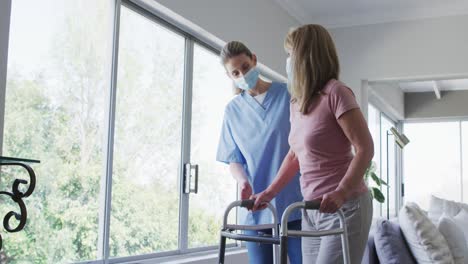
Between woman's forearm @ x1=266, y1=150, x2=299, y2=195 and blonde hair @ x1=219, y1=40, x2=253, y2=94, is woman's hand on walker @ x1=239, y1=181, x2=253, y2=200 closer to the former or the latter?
woman's forearm @ x1=266, y1=150, x2=299, y2=195

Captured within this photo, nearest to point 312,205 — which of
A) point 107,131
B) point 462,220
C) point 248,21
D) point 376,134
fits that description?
point 107,131

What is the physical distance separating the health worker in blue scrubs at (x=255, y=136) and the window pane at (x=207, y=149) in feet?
4.06

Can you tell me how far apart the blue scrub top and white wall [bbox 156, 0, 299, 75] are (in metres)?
0.99

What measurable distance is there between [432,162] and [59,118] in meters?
6.80

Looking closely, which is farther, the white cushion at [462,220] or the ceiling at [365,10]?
the ceiling at [365,10]

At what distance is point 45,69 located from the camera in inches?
90.1

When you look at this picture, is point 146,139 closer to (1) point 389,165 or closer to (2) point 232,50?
(2) point 232,50

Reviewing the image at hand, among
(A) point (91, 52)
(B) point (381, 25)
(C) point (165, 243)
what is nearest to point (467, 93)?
(B) point (381, 25)

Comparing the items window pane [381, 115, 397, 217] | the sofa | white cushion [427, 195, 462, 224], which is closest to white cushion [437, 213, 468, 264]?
the sofa

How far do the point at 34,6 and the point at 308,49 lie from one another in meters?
1.25

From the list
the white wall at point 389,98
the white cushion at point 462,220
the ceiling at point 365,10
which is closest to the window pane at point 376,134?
the white wall at point 389,98

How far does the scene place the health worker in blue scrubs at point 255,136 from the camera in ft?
6.95

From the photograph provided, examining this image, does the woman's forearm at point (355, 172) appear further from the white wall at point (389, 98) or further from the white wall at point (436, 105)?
the white wall at point (436, 105)

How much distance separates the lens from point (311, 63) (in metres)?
1.58
